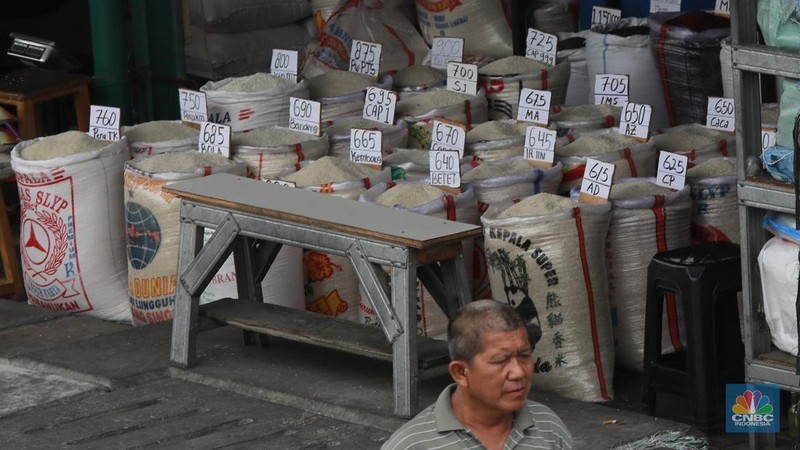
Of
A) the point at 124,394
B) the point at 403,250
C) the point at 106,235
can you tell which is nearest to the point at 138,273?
the point at 106,235

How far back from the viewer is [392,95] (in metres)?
6.04

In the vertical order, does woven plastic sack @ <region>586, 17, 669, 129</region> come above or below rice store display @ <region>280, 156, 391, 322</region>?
above

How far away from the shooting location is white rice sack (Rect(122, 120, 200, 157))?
5.97 m

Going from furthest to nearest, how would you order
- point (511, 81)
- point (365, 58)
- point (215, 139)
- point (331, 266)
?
1. point (365, 58)
2. point (511, 81)
3. point (215, 139)
4. point (331, 266)

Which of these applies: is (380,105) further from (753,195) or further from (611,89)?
(753,195)

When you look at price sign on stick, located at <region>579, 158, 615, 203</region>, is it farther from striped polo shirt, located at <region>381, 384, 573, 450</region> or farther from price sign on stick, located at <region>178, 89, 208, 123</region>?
striped polo shirt, located at <region>381, 384, 573, 450</region>

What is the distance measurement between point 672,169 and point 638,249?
0.30 m

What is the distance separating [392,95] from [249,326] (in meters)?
1.35

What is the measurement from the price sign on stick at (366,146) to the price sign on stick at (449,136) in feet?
0.71

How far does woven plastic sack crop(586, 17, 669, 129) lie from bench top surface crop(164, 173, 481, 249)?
2.09 m

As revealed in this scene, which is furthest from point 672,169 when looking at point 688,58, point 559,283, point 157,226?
point 157,226

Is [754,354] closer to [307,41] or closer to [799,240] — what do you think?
[799,240]

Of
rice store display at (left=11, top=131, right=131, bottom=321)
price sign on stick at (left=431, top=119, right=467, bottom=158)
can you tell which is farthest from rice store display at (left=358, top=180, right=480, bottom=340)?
rice store display at (left=11, top=131, right=131, bottom=321)

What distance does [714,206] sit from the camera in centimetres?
532
